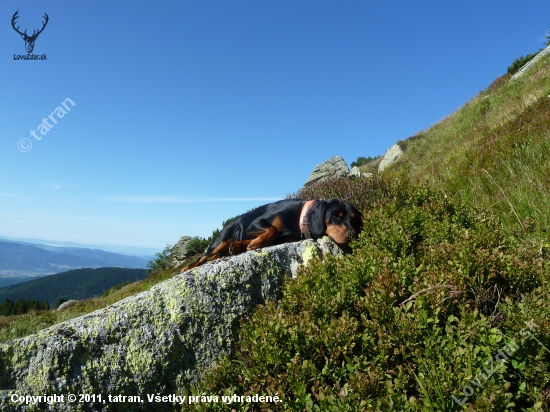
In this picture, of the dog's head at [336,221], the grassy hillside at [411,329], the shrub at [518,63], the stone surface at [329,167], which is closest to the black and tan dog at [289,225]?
the dog's head at [336,221]

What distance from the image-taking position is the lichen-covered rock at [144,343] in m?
2.48

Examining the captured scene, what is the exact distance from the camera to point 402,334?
2.23m

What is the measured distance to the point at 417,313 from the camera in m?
2.29

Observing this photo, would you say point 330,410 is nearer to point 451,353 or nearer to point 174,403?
point 451,353

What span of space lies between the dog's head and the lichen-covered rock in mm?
1182

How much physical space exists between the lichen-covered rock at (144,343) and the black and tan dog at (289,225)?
3.85 feet

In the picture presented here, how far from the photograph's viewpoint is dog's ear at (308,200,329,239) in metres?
4.35

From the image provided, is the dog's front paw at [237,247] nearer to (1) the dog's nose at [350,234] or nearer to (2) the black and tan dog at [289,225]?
(2) the black and tan dog at [289,225]

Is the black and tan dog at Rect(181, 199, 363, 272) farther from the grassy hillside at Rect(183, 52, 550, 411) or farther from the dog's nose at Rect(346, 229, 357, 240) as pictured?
the grassy hillside at Rect(183, 52, 550, 411)
